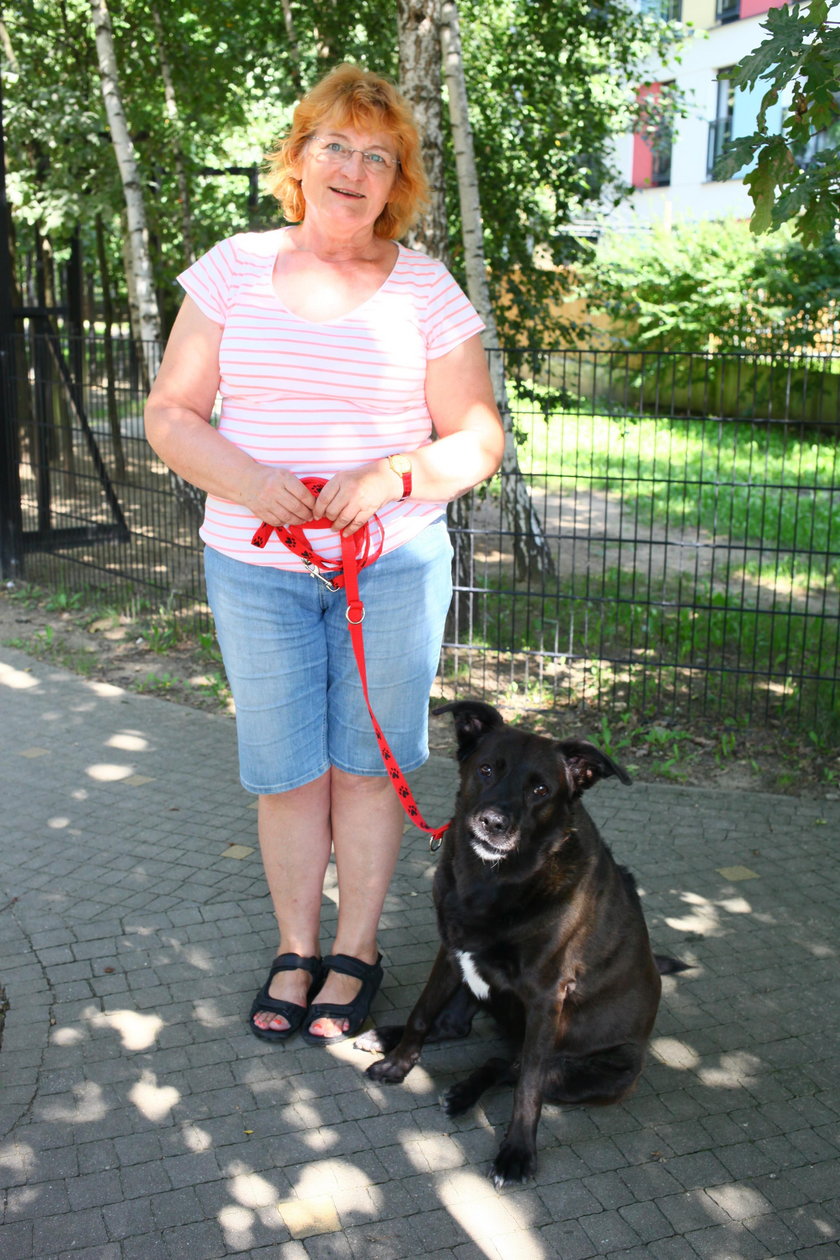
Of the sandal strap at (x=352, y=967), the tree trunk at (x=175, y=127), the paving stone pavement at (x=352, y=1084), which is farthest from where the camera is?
the tree trunk at (x=175, y=127)

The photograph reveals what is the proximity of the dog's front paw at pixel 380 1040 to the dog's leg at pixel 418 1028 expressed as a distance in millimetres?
98

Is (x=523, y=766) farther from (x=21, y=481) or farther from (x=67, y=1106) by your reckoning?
(x=21, y=481)

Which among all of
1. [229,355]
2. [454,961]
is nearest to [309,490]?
[229,355]

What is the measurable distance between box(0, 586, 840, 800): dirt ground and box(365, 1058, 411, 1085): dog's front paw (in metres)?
2.71

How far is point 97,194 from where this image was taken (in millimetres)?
12508

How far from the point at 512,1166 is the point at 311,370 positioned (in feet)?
7.02

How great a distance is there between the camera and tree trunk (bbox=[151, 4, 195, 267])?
43.4 ft

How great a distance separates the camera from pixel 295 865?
3613 millimetres

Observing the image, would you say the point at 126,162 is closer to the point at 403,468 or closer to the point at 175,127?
the point at 175,127

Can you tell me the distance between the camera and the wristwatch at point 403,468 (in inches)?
122

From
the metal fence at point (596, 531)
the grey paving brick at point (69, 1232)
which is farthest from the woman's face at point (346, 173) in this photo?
the metal fence at point (596, 531)

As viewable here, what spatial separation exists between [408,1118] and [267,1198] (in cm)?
49

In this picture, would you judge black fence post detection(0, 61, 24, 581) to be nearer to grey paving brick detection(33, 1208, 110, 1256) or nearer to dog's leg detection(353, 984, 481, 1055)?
dog's leg detection(353, 984, 481, 1055)

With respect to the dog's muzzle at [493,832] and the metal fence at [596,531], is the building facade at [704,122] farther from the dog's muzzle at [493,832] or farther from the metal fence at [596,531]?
the dog's muzzle at [493,832]
